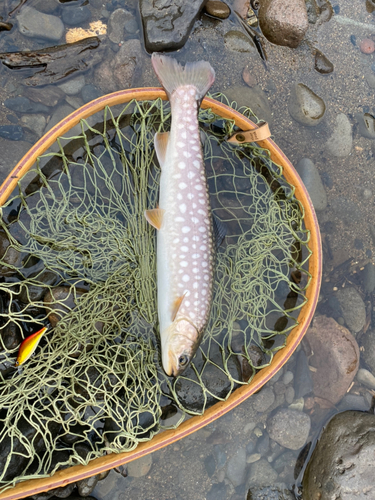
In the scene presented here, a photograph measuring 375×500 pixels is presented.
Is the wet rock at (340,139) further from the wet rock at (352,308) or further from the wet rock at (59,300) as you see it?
the wet rock at (59,300)

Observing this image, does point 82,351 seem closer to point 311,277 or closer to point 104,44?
point 311,277

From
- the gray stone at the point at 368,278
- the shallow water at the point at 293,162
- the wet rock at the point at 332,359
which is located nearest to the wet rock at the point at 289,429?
the shallow water at the point at 293,162

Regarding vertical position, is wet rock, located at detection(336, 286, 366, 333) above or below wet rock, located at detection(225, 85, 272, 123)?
below

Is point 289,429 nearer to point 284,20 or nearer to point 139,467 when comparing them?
point 139,467

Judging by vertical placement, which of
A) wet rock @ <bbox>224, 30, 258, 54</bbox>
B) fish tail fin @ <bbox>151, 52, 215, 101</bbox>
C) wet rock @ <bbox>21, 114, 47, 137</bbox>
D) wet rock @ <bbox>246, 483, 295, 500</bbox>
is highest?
wet rock @ <bbox>224, 30, 258, 54</bbox>

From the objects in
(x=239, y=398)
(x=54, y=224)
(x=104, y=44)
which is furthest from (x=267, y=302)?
(x=104, y=44)

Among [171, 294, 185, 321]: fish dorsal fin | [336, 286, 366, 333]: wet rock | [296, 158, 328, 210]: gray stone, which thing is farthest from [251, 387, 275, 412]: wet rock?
[296, 158, 328, 210]: gray stone

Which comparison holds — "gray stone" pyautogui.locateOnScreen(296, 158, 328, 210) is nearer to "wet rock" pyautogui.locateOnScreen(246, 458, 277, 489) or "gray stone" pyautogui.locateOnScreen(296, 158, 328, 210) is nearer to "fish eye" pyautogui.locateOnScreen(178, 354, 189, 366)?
"fish eye" pyautogui.locateOnScreen(178, 354, 189, 366)
